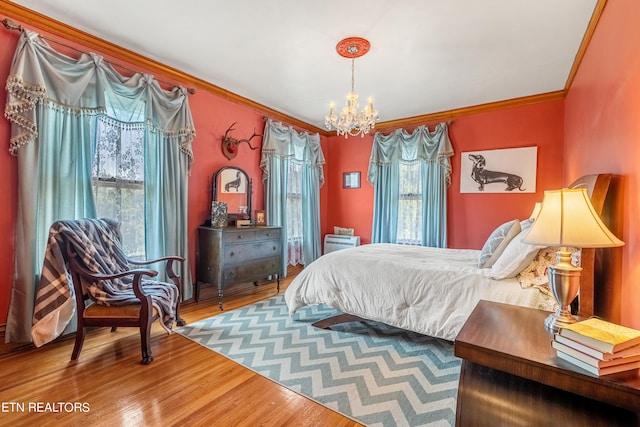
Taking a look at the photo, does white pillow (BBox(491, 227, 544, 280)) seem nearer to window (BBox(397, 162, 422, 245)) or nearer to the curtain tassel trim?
window (BBox(397, 162, 422, 245))

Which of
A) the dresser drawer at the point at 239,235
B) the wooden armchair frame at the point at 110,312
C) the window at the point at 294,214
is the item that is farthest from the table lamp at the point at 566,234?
the window at the point at 294,214

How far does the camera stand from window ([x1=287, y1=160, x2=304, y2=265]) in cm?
480

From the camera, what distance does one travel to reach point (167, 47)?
2.78 meters

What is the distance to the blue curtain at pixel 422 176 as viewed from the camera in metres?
4.39

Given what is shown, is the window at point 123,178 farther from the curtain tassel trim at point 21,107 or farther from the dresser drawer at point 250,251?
the dresser drawer at point 250,251

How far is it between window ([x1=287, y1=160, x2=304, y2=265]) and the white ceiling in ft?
4.61

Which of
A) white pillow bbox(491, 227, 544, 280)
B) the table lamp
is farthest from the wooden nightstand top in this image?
white pillow bbox(491, 227, 544, 280)

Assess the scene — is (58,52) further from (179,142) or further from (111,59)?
(179,142)

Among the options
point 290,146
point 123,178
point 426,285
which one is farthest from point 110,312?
point 290,146

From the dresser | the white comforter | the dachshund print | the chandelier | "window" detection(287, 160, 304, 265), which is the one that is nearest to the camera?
the white comforter

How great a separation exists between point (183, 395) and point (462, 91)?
4.02 metres

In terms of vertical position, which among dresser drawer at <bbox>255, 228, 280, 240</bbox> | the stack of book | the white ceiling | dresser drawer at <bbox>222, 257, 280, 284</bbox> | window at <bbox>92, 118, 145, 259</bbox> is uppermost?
the white ceiling

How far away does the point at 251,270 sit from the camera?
365 centimetres

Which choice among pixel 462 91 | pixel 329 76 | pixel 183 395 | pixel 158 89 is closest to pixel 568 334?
pixel 183 395
